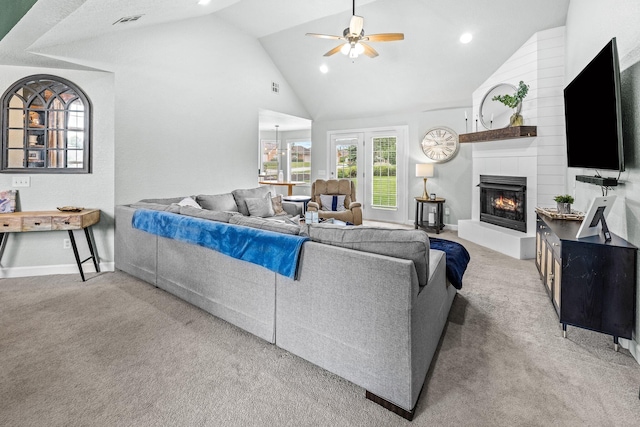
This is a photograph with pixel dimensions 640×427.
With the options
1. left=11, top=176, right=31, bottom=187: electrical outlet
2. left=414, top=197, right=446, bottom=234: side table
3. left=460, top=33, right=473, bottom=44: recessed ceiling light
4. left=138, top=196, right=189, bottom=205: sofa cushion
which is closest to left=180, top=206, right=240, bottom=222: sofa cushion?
left=138, top=196, right=189, bottom=205: sofa cushion

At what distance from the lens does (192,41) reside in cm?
482

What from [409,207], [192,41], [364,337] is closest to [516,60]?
[409,207]

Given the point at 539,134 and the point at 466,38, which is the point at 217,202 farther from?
the point at 539,134

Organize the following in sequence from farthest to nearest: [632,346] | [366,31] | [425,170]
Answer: [425,170] < [366,31] < [632,346]

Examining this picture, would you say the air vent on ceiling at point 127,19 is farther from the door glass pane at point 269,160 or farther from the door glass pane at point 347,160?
the door glass pane at point 269,160

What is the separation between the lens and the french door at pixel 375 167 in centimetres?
725

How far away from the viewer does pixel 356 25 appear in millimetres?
3641

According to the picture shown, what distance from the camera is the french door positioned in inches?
286

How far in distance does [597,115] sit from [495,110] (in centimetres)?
294

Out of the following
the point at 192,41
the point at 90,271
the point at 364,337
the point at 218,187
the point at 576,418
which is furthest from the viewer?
the point at 218,187

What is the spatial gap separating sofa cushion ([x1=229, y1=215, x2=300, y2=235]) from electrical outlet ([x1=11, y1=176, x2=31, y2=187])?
2761 mm

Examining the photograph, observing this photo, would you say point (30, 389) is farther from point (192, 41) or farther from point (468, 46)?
point (468, 46)

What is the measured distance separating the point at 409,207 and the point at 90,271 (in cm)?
569

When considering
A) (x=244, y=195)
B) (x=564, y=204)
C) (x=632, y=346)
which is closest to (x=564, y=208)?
(x=564, y=204)
